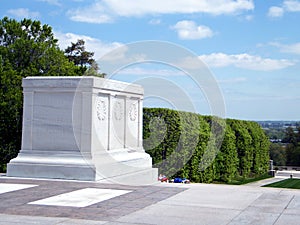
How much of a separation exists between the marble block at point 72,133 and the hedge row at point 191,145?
1070 centimetres

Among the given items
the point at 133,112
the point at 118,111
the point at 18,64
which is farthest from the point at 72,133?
the point at 18,64

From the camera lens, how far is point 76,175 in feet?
35.0

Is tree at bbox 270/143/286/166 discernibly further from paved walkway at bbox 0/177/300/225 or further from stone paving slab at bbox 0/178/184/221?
stone paving slab at bbox 0/178/184/221

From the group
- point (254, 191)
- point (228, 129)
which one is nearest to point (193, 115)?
point (228, 129)

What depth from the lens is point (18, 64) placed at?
19062 millimetres

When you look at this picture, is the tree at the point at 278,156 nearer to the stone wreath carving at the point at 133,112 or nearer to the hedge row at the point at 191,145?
the hedge row at the point at 191,145

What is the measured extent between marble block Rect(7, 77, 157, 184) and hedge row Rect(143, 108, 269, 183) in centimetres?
1070

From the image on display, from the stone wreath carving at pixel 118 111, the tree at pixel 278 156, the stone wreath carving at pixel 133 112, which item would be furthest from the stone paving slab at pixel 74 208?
the tree at pixel 278 156

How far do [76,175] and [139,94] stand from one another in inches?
139

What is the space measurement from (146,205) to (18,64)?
13.2 meters

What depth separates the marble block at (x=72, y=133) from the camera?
10.8m

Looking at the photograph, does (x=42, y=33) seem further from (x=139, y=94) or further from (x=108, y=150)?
(x=108, y=150)

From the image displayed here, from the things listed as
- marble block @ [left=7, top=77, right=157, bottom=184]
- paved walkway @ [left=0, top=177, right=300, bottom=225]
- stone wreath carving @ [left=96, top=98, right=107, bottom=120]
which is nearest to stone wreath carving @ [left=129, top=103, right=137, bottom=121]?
marble block @ [left=7, top=77, right=157, bottom=184]

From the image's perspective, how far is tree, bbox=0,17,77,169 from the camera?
1770 cm
